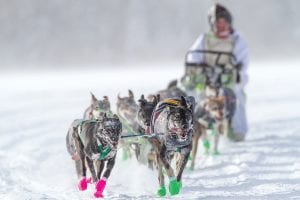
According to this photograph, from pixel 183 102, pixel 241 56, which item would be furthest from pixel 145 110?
pixel 241 56

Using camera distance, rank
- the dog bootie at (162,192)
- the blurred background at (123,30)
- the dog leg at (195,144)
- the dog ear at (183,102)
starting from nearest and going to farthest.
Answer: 1. the dog ear at (183,102)
2. the dog bootie at (162,192)
3. the dog leg at (195,144)
4. the blurred background at (123,30)

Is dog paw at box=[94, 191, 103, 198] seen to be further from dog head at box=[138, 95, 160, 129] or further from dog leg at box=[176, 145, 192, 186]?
dog head at box=[138, 95, 160, 129]

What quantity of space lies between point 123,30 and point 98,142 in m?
35.2

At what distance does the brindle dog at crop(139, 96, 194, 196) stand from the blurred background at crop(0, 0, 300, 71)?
31834 millimetres

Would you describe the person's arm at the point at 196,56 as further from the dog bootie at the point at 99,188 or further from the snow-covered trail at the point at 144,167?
the dog bootie at the point at 99,188

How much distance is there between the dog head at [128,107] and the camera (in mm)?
8587

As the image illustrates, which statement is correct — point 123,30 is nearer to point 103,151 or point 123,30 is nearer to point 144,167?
point 144,167

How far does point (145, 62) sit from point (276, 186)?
32.0 m

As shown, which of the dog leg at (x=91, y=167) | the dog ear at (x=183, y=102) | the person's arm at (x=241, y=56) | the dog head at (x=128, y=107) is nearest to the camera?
the dog ear at (x=183, y=102)

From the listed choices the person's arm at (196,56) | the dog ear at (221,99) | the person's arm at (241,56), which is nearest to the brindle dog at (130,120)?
the dog ear at (221,99)

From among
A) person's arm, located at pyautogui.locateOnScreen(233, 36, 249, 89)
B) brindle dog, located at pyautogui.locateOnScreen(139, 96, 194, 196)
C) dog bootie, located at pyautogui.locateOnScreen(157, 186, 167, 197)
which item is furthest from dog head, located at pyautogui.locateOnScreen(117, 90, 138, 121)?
person's arm, located at pyautogui.locateOnScreen(233, 36, 249, 89)

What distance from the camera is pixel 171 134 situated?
21.4ft

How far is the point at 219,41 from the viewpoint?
11586 mm

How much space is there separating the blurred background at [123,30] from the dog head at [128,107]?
29878mm
